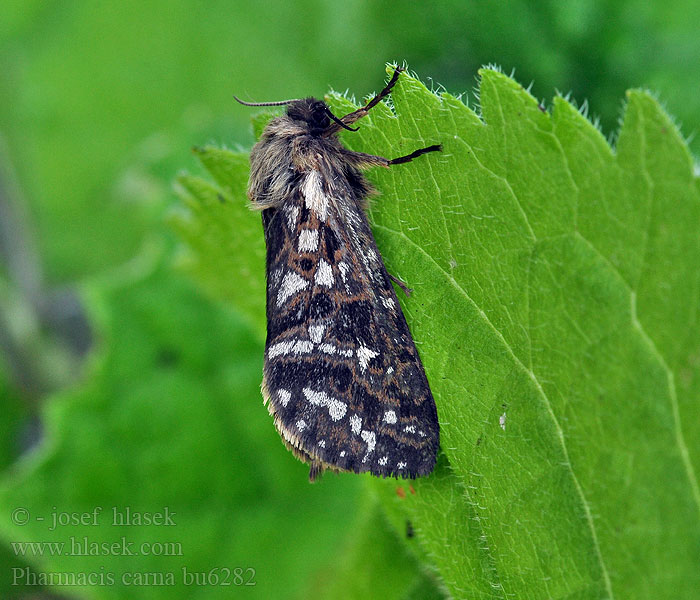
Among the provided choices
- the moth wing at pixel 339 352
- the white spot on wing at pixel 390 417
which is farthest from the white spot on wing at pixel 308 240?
the white spot on wing at pixel 390 417

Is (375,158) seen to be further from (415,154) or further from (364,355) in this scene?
(364,355)

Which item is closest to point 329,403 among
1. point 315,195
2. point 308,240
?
point 308,240

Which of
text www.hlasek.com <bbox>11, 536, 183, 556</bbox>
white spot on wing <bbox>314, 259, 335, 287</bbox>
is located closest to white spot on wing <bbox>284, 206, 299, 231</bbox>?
white spot on wing <bbox>314, 259, 335, 287</bbox>

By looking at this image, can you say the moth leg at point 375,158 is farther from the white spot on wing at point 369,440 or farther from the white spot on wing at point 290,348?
the white spot on wing at point 369,440

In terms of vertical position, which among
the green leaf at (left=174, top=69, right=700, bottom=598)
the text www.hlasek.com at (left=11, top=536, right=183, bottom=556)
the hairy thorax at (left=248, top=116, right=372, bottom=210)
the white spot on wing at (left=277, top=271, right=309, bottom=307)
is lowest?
the green leaf at (left=174, top=69, right=700, bottom=598)

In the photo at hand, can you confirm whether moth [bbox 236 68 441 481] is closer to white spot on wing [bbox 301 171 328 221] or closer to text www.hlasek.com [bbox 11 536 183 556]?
white spot on wing [bbox 301 171 328 221]

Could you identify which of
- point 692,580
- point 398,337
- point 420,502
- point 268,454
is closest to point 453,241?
point 398,337
